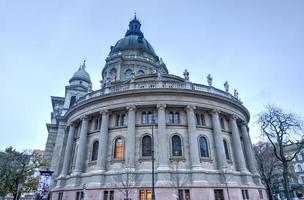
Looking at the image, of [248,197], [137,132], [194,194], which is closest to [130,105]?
[137,132]

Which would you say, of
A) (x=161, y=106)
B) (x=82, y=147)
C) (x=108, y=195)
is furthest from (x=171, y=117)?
(x=82, y=147)

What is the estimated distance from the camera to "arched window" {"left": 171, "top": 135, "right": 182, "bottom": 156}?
23.6 meters

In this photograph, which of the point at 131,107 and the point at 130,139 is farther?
the point at 131,107

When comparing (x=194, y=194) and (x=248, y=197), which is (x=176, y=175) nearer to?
(x=194, y=194)

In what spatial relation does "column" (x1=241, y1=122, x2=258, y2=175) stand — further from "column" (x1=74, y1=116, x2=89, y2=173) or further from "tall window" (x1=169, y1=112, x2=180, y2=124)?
"column" (x1=74, y1=116, x2=89, y2=173)

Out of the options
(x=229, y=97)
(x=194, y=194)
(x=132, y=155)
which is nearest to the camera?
(x=194, y=194)

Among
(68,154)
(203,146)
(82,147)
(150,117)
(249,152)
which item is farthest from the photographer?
(249,152)

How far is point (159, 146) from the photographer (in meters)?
22.6

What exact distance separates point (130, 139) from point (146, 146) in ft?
6.87

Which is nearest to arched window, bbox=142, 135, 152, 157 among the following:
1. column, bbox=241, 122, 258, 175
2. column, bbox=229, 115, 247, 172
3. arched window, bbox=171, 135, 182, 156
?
arched window, bbox=171, 135, 182, 156

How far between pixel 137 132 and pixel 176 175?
6.43 m

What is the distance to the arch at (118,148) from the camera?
79.8ft

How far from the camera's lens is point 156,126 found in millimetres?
24391

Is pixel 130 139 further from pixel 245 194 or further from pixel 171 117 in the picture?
pixel 245 194
